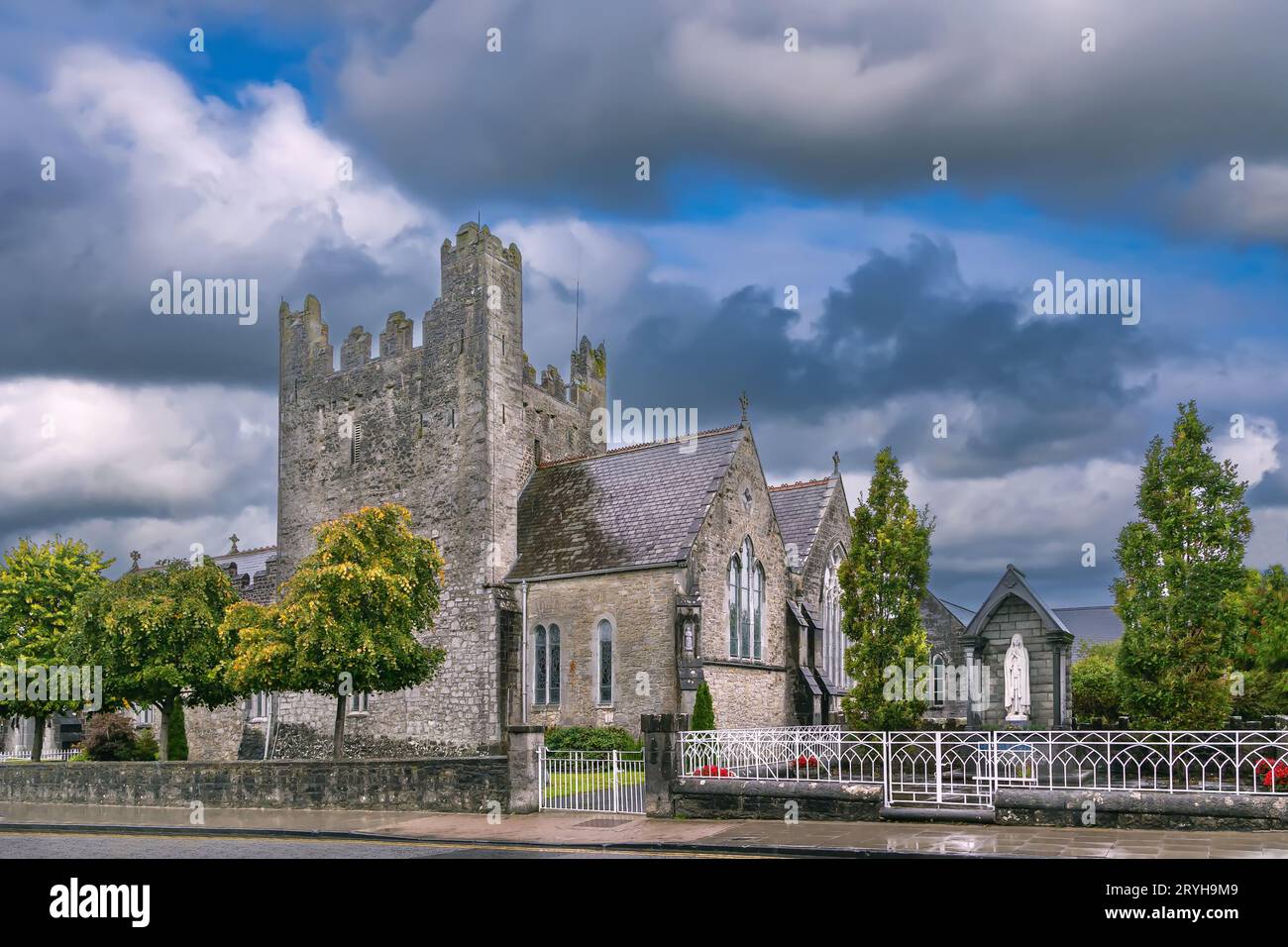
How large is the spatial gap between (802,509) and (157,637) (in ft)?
78.6

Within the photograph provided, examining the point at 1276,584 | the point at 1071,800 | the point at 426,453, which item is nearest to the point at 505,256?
the point at 426,453

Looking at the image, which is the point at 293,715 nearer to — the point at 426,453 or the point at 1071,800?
the point at 426,453

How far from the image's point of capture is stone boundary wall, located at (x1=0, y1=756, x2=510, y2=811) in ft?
70.6

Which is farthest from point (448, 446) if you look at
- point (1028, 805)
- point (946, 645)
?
point (1028, 805)

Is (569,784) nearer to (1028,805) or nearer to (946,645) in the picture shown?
(1028,805)

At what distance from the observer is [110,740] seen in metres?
41.6

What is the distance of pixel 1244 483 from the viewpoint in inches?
1039

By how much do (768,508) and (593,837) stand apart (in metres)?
21.3

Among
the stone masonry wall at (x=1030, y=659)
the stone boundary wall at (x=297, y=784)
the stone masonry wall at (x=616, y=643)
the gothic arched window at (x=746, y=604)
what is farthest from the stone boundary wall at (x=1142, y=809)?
the gothic arched window at (x=746, y=604)

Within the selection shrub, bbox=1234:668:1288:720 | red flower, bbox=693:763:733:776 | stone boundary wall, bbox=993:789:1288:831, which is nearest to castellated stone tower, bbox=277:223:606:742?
red flower, bbox=693:763:733:776

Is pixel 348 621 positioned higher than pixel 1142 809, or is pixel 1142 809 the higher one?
pixel 348 621

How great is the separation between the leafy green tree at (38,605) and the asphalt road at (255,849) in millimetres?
19691

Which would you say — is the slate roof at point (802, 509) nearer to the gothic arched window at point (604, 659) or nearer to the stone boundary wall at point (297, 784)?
the gothic arched window at point (604, 659)

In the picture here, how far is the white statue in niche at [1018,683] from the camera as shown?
25.7 metres
